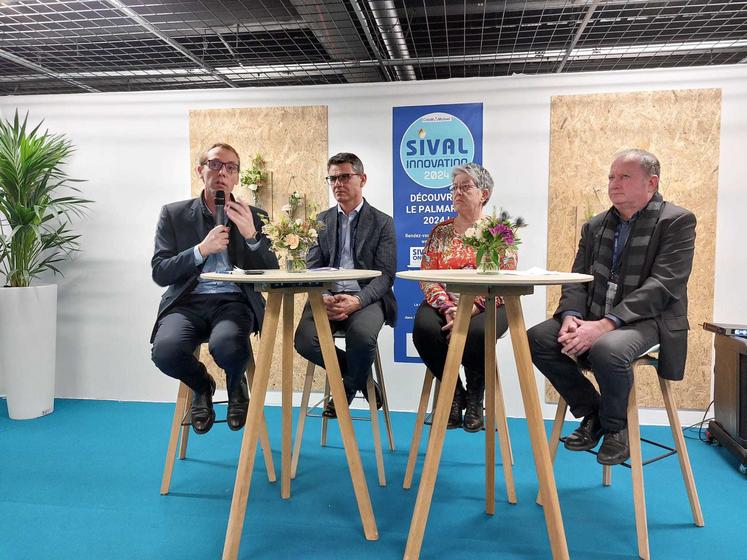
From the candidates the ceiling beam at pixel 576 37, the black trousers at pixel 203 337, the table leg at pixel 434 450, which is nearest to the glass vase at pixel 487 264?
the table leg at pixel 434 450

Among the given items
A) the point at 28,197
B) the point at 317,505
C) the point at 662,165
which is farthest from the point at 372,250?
the point at 28,197

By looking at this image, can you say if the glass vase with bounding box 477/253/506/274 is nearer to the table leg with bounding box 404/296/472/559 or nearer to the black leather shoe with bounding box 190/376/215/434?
the table leg with bounding box 404/296/472/559

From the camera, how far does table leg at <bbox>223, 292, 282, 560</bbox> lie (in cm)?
197

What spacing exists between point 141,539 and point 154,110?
127 inches

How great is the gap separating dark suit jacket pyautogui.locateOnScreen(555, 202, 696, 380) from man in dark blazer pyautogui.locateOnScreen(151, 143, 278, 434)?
70.2 inches

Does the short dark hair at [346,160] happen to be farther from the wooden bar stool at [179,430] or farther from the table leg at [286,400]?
the wooden bar stool at [179,430]

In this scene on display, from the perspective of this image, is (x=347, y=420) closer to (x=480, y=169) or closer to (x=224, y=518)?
(x=224, y=518)

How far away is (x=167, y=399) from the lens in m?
4.29

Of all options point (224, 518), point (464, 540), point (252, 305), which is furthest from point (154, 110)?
point (464, 540)

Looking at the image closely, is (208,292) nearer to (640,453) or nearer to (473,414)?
(473,414)

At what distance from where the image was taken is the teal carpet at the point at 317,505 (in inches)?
82.7

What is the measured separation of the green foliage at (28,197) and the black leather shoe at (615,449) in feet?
12.8

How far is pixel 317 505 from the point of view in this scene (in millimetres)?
2479

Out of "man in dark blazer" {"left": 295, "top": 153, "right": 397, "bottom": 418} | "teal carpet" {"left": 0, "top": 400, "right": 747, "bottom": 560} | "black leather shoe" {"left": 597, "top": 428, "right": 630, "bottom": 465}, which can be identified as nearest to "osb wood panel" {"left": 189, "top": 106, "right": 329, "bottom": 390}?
"man in dark blazer" {"left": 295, "top": 153, "right": 397, "bottom": 418}
